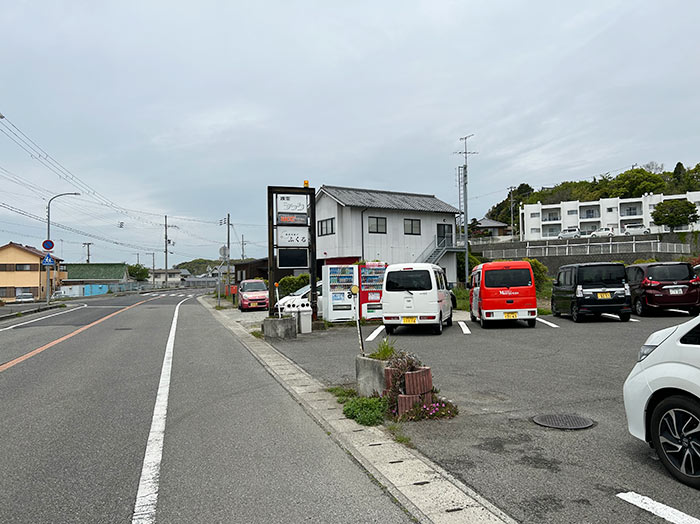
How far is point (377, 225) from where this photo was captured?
121ft

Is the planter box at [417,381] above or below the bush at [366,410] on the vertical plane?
above

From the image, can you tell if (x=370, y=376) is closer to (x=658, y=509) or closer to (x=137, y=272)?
(x=658, y=509)

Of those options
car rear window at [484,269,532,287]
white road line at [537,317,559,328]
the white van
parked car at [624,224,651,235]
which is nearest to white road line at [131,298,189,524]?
the white van

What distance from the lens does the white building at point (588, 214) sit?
228ft

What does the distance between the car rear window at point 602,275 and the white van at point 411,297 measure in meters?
4.86

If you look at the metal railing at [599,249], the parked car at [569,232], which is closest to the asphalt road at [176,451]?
the metal railing at [599,249]

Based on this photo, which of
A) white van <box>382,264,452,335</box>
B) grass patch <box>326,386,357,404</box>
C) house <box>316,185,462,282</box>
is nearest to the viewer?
grass patch <box>326,386,357,404</box>

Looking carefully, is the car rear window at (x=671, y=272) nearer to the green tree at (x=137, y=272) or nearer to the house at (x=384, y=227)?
the house at (x=384, y=227)

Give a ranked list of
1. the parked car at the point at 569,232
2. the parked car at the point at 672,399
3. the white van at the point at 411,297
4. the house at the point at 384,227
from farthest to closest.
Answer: the parked car at the point at 569,232, the house at the point at 384,227, the white van at the point at 411,297, the parked car at the point at 672,399

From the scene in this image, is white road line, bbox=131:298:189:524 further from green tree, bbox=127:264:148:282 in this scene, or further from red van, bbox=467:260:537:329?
green tree, bbox=127:264:148:282

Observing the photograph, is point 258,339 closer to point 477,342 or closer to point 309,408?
point 477,342

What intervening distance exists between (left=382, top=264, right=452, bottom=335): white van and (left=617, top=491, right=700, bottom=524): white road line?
10.4m

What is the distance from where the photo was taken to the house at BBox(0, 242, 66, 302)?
65.0m

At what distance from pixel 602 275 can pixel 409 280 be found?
6.09 meters
